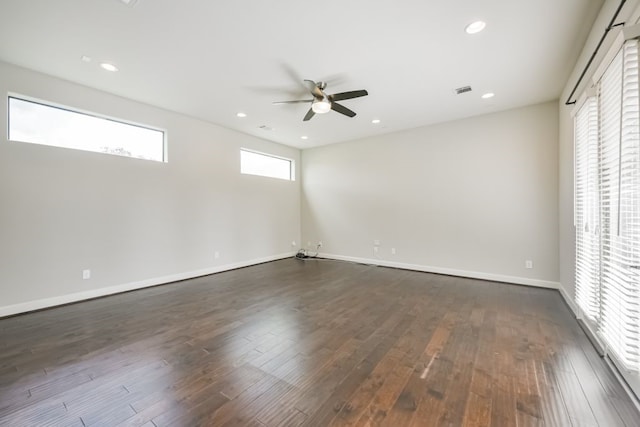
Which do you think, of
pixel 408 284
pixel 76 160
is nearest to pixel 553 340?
pixel 408 284

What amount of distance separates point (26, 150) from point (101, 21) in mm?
2064

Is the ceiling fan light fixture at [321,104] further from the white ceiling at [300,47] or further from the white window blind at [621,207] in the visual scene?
the white window blind at [621,207]

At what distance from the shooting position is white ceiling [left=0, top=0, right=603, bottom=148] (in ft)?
7.15

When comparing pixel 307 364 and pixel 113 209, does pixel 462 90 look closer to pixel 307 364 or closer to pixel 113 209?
pixel 307 364

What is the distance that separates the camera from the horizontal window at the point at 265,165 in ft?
19.2

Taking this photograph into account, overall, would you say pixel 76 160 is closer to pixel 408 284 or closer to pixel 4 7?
pixel 4 7

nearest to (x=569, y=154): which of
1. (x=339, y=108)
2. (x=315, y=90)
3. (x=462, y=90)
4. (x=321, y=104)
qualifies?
(x=462, y=90)

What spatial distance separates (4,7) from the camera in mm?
2143

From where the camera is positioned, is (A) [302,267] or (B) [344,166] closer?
(A) [302,267]

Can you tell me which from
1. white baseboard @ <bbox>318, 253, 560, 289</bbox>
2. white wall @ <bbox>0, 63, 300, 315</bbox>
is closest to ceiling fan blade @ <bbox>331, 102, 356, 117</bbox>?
white wall @ <bbox>0, 63, 300, 315</bbox>

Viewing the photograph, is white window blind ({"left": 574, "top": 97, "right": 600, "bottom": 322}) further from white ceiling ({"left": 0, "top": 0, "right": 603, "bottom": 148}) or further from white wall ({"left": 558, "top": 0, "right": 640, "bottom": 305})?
white ceiling ({"left": 0, "top": 0, "right": 603, "bottom": 148})

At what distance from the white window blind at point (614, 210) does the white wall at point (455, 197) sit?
159 cm

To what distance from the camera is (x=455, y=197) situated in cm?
480

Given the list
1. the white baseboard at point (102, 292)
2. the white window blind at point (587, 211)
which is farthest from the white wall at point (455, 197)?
the white baseboard at point (102, 292)
